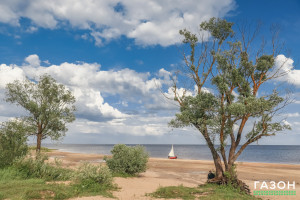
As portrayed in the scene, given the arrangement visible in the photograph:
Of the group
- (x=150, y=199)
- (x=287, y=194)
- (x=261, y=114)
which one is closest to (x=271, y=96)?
(x=261, y=114)

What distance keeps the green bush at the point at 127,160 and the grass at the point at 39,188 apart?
579 cm

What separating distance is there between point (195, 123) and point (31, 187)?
12.6 m

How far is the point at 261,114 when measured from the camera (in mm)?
18406

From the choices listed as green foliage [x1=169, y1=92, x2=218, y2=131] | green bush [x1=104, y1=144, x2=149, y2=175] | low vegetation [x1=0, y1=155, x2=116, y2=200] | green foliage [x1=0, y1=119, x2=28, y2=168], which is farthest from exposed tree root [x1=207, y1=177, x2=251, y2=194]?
green foliage [x1=0, y1=119, x2=28, y2=168]

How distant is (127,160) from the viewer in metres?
23.4

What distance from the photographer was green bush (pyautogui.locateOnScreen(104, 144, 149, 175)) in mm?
23344

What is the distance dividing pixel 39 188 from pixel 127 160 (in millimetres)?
10450

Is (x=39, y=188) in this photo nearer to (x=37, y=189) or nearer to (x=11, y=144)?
(x=37, y=189)

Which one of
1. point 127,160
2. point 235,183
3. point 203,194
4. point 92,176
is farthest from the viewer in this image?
point 127,160

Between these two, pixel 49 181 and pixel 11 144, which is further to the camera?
pixel 11 144

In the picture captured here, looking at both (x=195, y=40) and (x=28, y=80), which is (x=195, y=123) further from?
(x=28, y=80)

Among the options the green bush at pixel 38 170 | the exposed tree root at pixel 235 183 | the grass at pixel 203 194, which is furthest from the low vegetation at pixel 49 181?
the exposed tree root at pixel 235 183

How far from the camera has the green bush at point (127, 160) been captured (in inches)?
919

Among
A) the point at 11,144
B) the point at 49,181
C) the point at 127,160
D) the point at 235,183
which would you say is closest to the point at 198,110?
the point at 235,183
